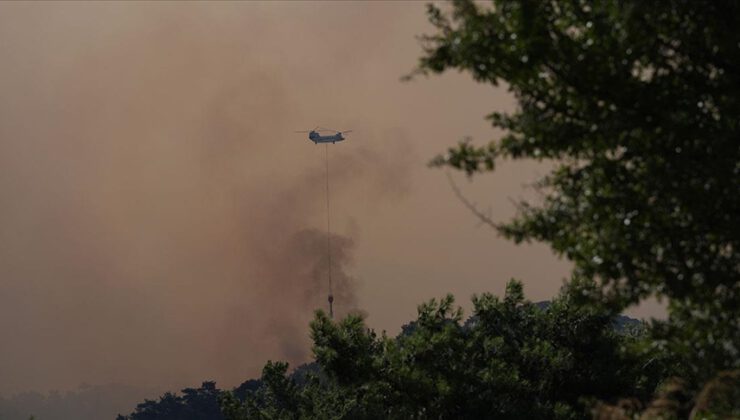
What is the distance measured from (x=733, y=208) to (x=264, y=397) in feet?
131

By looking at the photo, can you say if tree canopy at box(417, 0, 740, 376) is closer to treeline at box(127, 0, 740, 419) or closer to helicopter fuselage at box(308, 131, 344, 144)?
treeline at box(127, 0, 740, 419)

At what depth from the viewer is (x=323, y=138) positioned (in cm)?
16888

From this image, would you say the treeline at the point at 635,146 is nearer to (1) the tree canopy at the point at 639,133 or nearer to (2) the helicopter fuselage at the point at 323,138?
(1) the tree canopy at the point at 639,133

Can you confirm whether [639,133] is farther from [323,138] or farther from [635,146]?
[323,138]

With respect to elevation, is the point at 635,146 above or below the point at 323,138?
below

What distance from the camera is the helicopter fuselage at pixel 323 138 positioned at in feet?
552

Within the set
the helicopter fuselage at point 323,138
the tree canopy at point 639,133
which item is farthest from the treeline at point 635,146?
the helicopter fuselage at point 323,138

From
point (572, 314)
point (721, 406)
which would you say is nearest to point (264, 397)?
point (572, 314)

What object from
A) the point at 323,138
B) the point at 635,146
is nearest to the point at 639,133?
the point at 635,146

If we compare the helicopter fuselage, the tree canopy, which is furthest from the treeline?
the helicopter fuselage

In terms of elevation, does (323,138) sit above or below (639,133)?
above

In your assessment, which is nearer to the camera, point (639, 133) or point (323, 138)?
point (639, 133)

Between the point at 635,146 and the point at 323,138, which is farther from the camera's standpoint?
the point at 323,138

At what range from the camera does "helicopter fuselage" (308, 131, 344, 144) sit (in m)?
168
